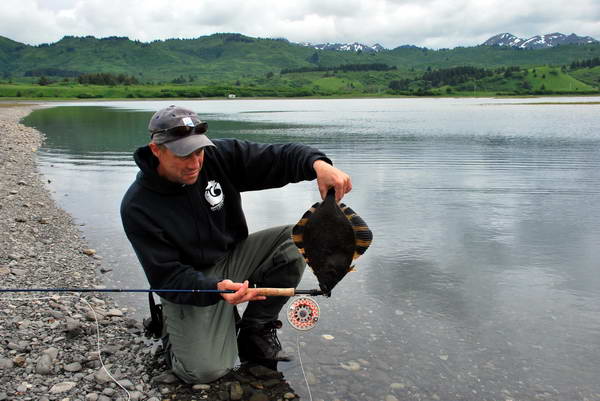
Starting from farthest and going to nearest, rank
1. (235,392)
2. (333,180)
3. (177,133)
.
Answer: (235,392) → (177,133) → (333,180)

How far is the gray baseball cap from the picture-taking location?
4.20 meters

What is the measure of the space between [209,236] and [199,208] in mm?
297

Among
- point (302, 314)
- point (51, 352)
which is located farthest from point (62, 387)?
point (302, 314)

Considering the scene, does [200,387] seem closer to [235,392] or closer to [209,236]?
[235,392]

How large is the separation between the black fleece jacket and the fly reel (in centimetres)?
86

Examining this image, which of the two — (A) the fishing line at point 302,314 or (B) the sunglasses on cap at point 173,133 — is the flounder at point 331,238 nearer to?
(A) the fishing line at point 302,314

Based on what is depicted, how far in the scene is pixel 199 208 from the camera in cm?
469

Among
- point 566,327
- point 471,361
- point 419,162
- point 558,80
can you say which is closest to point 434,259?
point 566,327

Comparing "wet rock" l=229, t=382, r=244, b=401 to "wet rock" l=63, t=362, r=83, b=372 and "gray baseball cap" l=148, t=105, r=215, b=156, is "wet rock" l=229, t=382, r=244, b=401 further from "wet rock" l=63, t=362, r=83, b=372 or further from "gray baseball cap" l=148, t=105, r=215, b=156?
"gray baseball cap" l=148, t=105, r=215, b=156

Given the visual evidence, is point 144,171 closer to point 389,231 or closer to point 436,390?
point 436,390

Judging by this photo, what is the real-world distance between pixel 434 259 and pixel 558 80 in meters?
205

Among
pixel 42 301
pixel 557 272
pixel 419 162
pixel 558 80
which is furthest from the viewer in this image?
pixel 558 80

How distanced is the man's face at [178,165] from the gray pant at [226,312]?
3.35ft

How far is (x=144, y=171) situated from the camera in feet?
14.5
